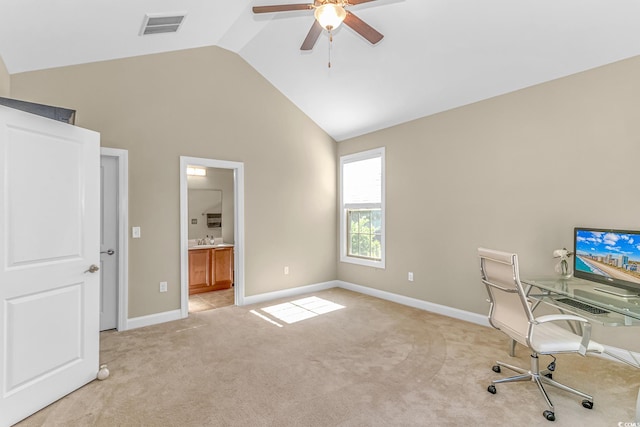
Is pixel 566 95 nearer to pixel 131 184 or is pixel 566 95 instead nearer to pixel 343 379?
pixel 343 379

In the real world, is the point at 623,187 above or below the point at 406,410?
above

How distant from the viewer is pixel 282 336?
11.3 feet

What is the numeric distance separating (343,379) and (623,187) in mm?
2937

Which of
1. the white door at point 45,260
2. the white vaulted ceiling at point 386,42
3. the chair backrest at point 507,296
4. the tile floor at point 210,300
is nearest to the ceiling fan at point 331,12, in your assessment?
the white vaulted ceiling at point 386,42

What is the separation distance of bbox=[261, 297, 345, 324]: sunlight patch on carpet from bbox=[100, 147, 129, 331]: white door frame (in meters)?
1.66

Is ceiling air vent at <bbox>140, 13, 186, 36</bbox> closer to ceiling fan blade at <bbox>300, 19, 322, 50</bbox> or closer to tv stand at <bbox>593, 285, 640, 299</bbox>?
ceiling fan blade at <bbox>300, 19, 322, 50</bbox>

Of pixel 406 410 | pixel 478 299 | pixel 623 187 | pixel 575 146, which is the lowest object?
pixel 406 410

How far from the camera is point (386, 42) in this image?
3436 mm

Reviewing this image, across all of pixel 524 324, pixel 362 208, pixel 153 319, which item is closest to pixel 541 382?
pixel 524 324

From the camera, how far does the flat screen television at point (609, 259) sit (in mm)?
2471

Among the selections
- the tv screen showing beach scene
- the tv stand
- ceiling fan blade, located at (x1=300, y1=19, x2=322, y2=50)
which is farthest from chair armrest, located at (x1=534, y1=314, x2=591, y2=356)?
ceiling fan blade, located at (x1=300, y1=19, x2=322, y2=50)

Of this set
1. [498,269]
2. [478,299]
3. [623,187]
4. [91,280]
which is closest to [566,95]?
[623,187]

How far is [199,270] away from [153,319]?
1.48m

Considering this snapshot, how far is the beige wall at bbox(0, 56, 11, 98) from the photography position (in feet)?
8.86
